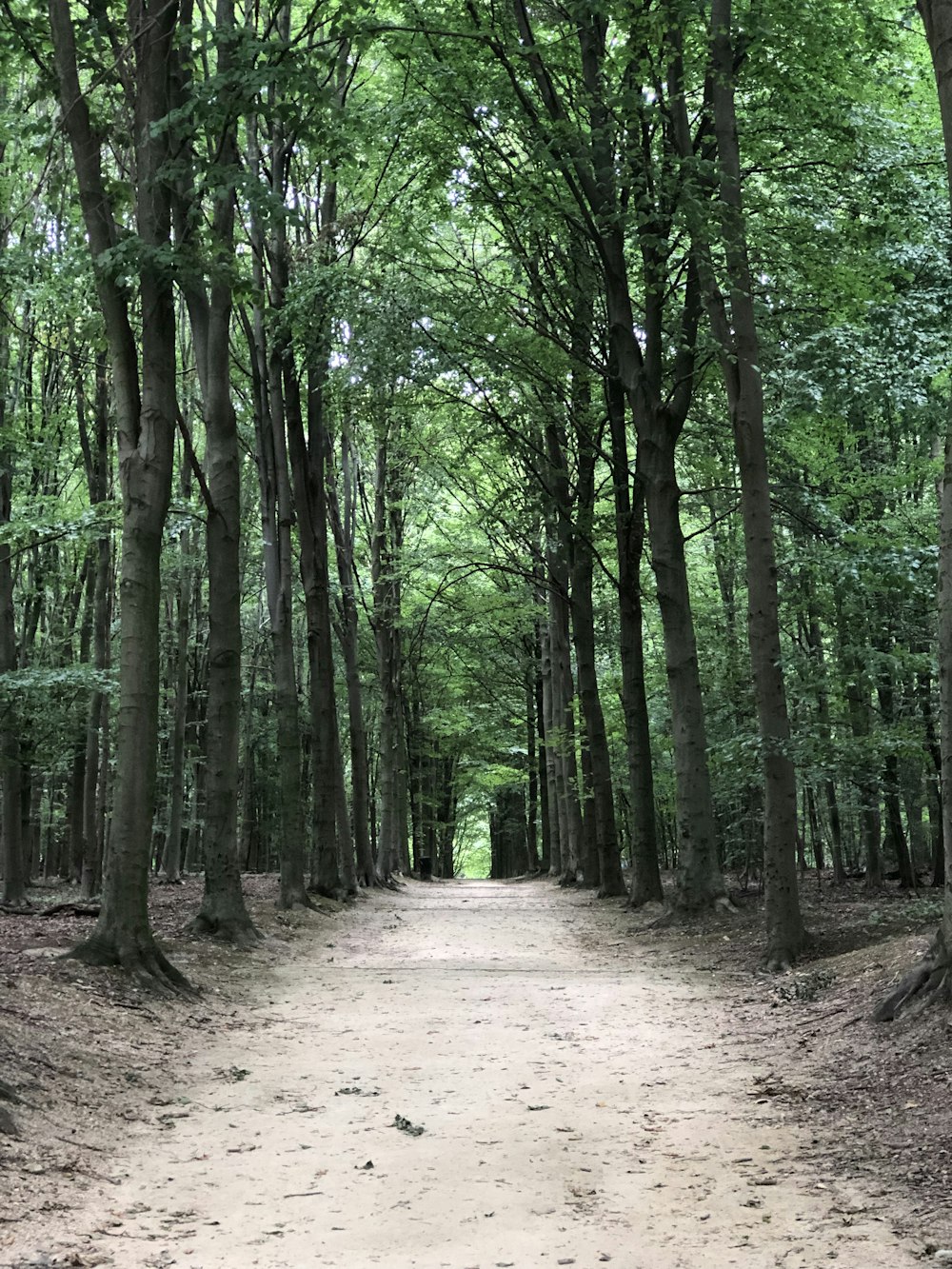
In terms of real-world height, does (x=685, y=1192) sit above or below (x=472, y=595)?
below

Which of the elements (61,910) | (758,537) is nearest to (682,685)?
(758,537)

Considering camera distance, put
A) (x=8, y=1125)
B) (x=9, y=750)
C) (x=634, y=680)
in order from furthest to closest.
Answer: (x=634, y=680), (x=9, y=750), (x=8, y=1125)

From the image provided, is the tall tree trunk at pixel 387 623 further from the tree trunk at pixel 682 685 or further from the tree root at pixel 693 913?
the tree root at pixel 693 913

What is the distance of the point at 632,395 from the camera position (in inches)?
522

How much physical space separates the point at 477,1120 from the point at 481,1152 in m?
0.53

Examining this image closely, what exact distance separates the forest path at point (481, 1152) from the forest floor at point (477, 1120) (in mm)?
16

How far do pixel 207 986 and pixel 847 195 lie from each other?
10210 mm

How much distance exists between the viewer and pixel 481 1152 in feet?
15.4

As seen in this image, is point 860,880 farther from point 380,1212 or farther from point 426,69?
point 380,1212

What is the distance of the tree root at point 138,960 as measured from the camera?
819cm

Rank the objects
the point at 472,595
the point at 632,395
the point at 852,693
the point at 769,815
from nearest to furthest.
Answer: the point at 769,815
the point at 632,395
the point at 852,693
the point at 472,595

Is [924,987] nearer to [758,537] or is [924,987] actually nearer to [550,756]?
[758,537]

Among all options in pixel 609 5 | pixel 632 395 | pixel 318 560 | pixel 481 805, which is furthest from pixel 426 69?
pixel 481 805

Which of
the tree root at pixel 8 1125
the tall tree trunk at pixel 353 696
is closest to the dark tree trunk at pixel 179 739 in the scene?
the tall tree trunk at pixel 353 696
